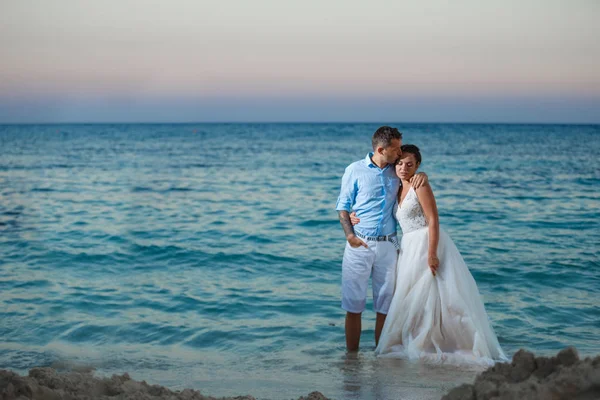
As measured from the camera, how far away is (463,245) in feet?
32.2

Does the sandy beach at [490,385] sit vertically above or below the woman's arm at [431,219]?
below

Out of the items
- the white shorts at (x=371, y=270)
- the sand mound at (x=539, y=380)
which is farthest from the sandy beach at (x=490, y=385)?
the white shorts at (x=371, y=270)

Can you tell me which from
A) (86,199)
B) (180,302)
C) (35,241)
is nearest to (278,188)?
(86,199)

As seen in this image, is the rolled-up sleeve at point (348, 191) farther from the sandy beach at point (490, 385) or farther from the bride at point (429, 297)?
the sandy beach at point (490, 385)

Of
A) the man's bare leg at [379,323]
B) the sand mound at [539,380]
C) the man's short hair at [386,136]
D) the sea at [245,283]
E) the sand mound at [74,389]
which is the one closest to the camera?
the sand mound at [539,380]

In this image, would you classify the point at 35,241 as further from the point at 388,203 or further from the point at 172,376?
the point at 388,203

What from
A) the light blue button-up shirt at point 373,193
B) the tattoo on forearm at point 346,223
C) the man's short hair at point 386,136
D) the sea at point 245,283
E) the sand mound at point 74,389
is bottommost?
the sea at point 245,283

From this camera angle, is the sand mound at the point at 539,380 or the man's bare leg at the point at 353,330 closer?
the sand mound at the point at 539,380

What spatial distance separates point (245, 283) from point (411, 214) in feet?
11.1

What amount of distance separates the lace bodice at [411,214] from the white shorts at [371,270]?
9.1 inches

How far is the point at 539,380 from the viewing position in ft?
8.98

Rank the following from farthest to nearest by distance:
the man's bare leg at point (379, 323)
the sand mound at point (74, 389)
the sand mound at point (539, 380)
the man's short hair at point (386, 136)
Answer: the man's bare leg at point (379, 323), the man's short hair at point (386, 136), the sand mound at point (74, 389), the sand mound at point (539, 380)

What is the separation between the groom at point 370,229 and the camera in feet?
16.4

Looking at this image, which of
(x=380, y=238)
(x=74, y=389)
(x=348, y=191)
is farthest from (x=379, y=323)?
(x=74, y=389)
